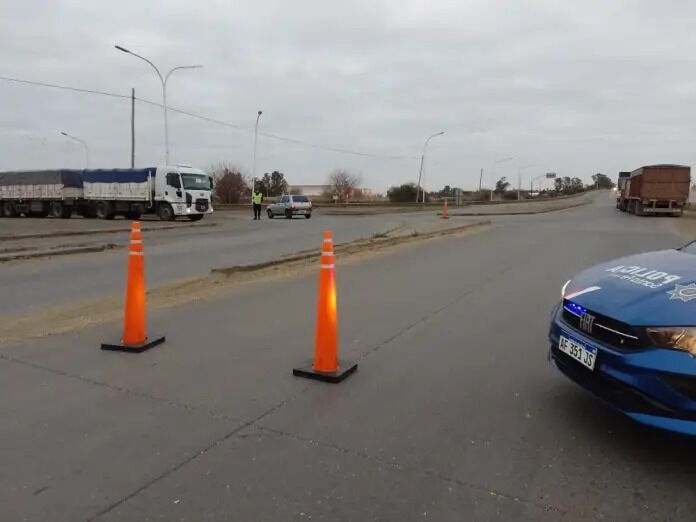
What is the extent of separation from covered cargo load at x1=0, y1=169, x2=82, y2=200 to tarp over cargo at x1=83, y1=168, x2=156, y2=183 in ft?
3.98

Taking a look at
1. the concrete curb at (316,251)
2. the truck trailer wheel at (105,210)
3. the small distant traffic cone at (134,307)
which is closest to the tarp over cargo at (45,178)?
the truck trailer wheel at (105,210)

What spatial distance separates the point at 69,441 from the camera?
11.2ft

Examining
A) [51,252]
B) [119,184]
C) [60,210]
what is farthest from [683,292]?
[60,210]

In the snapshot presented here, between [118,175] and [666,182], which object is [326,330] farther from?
[666,182]

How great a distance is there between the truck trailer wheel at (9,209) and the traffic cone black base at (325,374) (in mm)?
41718

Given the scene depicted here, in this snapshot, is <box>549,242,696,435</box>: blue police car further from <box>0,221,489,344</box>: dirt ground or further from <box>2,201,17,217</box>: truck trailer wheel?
<box>2,201,17,217</box>: truck trailer wheel

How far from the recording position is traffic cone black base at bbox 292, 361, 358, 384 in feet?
14.7

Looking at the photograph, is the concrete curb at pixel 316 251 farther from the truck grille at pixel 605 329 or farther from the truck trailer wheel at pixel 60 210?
the truck trailer wheel at pixel 60 210

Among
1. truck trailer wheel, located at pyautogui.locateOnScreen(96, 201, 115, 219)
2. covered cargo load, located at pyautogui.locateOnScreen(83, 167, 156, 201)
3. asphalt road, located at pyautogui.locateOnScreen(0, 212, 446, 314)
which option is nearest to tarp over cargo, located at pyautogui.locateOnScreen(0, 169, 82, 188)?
covered cargo load, located at pyautogui.locateOnScreen(83, 167, 156, 201)

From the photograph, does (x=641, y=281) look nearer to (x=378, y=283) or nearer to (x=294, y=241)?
(x=378, y=283)

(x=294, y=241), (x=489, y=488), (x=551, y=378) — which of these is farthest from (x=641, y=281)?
(x=294, y=241)

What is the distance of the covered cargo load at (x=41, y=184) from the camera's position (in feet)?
117

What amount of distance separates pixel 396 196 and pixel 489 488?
92728mm

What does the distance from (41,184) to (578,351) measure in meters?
40.3
